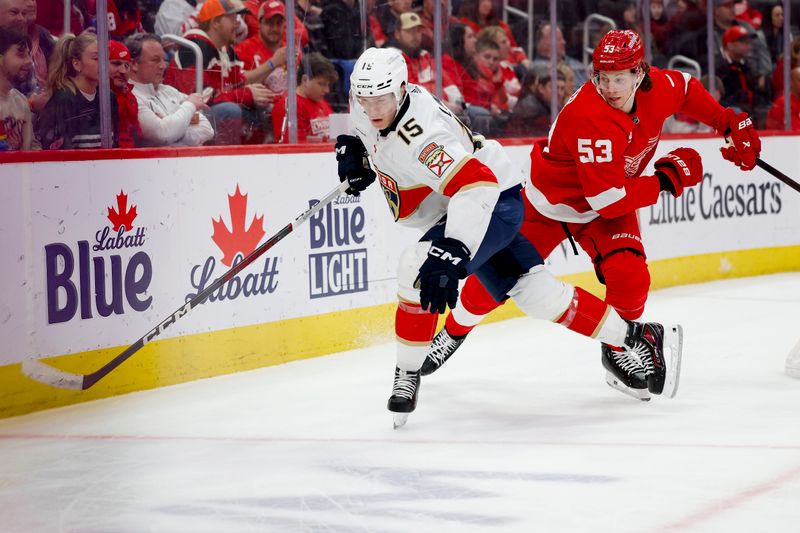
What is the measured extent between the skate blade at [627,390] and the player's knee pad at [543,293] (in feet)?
1.53

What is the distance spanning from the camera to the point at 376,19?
587 centimetres

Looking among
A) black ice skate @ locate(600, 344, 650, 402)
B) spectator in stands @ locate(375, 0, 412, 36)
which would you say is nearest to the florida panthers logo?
black ice skate @ locate(600, 344, 650, 402)

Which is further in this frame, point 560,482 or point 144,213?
point 144,213

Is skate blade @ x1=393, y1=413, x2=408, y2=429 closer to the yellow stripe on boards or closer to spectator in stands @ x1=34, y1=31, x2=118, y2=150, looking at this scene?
the yellow stripe on boards

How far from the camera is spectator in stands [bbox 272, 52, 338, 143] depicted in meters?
5.48

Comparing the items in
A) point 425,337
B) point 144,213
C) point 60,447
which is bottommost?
point 60,447

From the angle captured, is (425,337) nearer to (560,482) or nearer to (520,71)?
(560,482)

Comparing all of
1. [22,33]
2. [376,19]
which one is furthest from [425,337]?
[376,19]

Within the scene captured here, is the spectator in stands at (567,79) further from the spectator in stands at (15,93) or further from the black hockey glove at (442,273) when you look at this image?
the black hockey glove at (442,273)

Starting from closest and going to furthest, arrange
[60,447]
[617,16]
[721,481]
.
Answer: [721,481], [60,447], [617,16]

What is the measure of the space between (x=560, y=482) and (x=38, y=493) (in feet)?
4.41

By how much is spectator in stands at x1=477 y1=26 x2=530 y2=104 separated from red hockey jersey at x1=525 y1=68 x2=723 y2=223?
7.92 ft

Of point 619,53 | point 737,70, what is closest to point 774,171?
point 619,53

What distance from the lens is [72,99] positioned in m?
4.45
